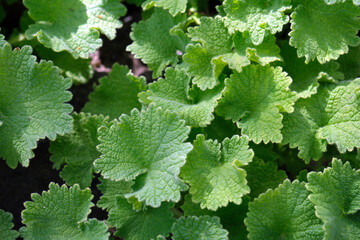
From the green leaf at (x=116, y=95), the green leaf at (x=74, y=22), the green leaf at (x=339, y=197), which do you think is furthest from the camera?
the green leaf at (x=116, y=95)

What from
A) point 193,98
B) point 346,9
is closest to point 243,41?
point 193,98

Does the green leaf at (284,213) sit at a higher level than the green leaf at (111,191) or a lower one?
higher

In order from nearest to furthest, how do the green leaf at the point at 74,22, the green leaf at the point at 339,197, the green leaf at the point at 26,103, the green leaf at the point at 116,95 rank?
the green leaf at the point at 339,197
the green leaf at the point at 26,103
the green leaf at the point at 74,22
the green leaf at the point at 116,95

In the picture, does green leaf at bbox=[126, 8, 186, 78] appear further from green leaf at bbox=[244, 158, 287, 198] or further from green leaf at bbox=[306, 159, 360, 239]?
green leaf at bbox=[306, 159, 360, 239]

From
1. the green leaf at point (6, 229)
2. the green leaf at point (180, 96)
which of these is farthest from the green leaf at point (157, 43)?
the green leaf at point (6, 229)

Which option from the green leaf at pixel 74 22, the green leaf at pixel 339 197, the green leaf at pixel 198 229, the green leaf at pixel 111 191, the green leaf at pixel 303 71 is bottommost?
the green leaf at pixel 111 191

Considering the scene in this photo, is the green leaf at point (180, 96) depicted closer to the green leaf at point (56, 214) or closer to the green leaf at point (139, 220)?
the green leaf at point (139, 220)
